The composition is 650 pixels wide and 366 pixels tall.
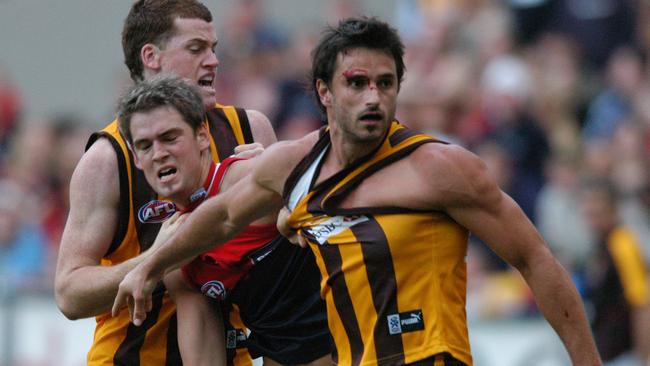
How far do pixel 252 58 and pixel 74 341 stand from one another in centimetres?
387

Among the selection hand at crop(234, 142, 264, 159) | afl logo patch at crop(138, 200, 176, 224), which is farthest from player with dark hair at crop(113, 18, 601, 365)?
afl logo patch at crop(138, 200, 176, 224)

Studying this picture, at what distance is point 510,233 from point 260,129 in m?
1.88

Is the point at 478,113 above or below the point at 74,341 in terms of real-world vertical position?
above

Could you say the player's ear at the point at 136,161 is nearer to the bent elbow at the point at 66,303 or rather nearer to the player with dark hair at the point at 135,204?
the player with dark hair at the point at 135,204

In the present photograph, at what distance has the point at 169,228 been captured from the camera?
6.01 meters

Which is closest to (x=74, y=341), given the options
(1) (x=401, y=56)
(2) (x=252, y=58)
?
(2) (x=252, y=58)

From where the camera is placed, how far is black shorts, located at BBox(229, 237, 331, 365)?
251 inches

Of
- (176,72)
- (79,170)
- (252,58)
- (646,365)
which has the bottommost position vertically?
(646,365)

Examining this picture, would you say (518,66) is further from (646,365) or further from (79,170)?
(79,170)

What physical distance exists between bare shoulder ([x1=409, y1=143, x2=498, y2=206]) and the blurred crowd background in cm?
608

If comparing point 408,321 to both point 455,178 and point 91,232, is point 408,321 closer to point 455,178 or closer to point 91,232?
point 455,178

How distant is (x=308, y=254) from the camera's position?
6395 mm

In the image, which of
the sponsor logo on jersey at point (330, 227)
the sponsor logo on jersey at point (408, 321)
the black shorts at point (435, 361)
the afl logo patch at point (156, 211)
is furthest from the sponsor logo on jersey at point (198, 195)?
the black shorts at point (435, 361)

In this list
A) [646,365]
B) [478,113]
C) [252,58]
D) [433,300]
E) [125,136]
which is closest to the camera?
[433,300]
